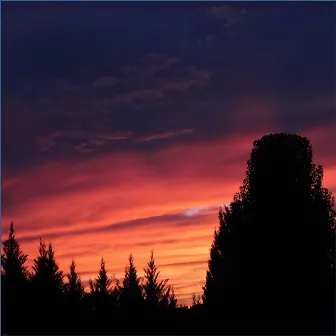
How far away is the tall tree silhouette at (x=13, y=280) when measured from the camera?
73.7 feet

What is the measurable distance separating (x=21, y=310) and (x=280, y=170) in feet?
39.0

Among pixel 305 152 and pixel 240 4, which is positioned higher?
pixel 240 4

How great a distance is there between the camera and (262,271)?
74.4ft

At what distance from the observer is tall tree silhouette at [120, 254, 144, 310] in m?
30.3

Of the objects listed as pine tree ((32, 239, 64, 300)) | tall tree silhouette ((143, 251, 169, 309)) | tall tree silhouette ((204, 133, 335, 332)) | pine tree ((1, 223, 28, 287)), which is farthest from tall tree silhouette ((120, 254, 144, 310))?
pine tree ((1, 223, 28, 287))

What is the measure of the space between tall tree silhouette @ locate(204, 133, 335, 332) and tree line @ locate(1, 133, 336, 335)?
1.5 inches

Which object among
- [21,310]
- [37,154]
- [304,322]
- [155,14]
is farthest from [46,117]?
[304,322]

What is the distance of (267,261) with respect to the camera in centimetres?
2255

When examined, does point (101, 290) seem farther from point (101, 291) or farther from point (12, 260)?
point (12, 260)

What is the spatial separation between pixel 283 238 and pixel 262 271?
1.51 m

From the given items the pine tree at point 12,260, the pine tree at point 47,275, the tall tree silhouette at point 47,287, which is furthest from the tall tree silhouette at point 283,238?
the pine tree at point 12,260

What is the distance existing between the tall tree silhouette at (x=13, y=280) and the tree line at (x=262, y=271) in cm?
4

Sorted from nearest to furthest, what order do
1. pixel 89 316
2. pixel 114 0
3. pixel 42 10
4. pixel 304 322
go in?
pixel 114 0 < pixel 42 10 < pixel 304 322 < pixel 89 316

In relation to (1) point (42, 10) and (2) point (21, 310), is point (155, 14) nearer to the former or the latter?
(1) point (42, 10)
